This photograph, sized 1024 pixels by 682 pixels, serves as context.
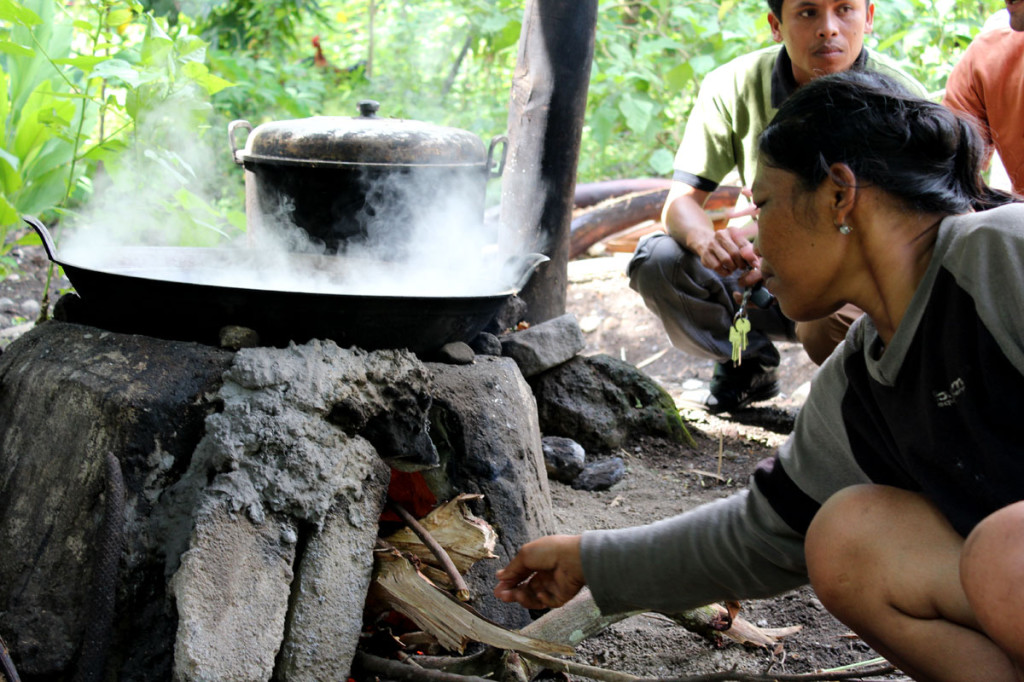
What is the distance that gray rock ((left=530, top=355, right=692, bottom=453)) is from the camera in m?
3.57

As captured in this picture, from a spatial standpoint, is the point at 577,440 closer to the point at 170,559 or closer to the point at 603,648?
the point at 603,648

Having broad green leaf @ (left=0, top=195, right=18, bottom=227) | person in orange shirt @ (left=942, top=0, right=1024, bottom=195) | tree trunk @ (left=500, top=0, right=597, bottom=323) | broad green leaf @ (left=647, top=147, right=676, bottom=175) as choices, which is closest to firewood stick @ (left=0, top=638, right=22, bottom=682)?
broad green leaf @ (left=0, top=195, right=18, bottom=227)

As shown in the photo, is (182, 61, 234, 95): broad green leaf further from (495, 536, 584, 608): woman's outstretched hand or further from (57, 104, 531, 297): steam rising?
(495, 536, 584, 608): woman's outstretched hand

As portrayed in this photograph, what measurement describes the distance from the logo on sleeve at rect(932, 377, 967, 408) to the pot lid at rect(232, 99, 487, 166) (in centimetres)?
191

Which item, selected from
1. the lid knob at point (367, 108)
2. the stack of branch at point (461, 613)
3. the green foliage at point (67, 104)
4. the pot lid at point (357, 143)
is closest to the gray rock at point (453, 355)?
the stack of branch at point (461, 613)

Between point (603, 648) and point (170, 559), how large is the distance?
102cm

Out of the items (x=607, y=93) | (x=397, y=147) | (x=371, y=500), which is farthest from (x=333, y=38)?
(x=371, y=500)

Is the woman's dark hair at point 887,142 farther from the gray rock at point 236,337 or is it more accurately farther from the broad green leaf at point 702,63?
the broad green leaf at point 702,63

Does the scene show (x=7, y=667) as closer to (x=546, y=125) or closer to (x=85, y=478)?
(x=85, y=478)

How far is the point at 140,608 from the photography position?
182 centimetres

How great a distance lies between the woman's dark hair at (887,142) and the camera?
147cm

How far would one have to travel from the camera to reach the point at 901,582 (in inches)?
58.1

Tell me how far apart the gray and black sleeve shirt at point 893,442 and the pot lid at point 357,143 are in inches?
64.7

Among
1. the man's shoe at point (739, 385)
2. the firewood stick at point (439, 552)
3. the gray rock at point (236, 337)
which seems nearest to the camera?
the firewood stick at point (439, 552)
